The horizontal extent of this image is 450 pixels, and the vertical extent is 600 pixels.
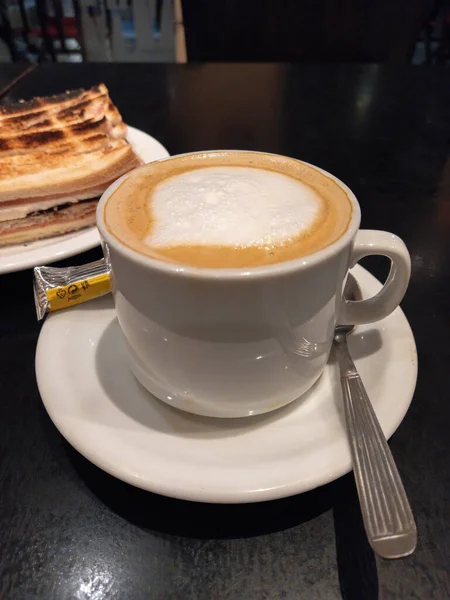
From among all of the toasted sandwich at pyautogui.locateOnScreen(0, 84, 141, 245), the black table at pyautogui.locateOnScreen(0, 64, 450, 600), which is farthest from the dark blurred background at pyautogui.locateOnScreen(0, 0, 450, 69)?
the black table at pyautogui.locateOnScreen(0, 64, 450, 600)

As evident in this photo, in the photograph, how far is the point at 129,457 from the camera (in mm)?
463

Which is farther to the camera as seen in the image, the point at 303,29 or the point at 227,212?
the point at 303,29

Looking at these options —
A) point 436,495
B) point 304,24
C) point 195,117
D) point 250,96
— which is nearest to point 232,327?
point 436,495

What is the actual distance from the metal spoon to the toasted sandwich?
668 mm

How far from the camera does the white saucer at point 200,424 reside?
1.45 feet

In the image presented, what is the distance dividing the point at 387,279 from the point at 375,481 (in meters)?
0.24

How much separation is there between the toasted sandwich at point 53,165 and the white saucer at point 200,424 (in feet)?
1.20

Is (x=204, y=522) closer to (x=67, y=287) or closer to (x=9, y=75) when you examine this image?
(x=67, y=287)

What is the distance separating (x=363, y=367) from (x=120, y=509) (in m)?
0.32

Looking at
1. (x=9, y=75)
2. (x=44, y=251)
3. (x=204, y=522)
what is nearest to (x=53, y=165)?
(x=44, y=251)

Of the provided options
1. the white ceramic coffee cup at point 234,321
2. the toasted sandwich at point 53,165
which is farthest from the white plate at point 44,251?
the white ceramic coffee cup at point 234,321

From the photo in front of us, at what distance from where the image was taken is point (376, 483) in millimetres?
427

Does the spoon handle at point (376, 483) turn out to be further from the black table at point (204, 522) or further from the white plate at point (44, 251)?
the white plate at point (44, 251)

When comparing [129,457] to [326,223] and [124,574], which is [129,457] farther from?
[326,223]
